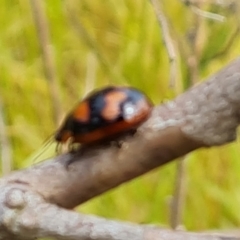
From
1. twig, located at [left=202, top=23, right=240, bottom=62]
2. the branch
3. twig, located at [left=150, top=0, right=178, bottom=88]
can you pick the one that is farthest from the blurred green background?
the branch

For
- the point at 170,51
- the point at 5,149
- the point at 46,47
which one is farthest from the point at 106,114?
the point at 5,149

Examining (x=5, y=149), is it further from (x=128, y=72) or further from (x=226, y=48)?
(x=226, y=48)

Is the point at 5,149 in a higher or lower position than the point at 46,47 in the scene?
lower

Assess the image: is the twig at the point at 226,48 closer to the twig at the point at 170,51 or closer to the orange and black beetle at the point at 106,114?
the twig at the point at 170,51

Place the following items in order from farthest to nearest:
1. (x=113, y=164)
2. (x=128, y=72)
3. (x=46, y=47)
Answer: (x=128, y=72) < (x=46, y=47) < (x=113, y=164)

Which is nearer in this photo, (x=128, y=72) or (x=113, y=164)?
(x=113, y=164)

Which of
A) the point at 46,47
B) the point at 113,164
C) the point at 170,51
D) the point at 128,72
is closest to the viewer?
A: the point at 113,164

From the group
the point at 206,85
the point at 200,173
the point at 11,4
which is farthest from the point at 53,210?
the point at 11,4
